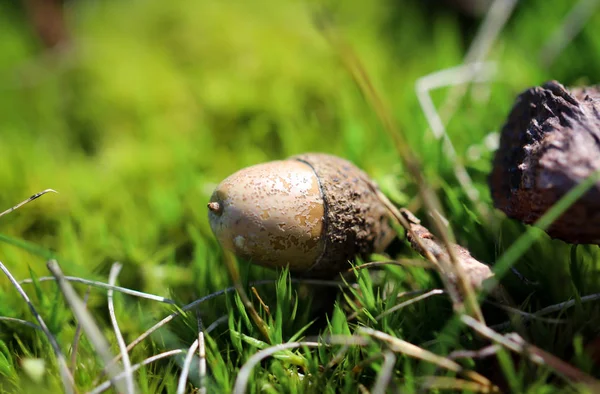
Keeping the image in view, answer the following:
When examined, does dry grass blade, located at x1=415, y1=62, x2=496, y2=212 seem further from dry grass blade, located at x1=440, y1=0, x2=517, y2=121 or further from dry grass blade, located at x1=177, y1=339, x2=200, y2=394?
dry grass blade, located at x1=177, y1=339, x2=200, y2=394

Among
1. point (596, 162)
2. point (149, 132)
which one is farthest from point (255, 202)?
point (149, 132)

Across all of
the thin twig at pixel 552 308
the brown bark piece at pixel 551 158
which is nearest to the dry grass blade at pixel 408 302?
the thin twig at pixel 552 308

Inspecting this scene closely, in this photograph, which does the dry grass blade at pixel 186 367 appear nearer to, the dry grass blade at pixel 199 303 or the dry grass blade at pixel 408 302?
the dry grass blade at pixel 199 303

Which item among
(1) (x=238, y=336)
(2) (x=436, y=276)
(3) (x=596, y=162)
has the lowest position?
(1) (x=238, y=336)

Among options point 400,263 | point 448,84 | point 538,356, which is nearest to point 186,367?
point 400,263

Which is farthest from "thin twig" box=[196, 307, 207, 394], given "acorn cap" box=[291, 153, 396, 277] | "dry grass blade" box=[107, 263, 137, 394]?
"acorn cap" box=[291, 153, 396, 277]

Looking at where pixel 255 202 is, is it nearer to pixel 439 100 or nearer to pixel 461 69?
pixel 439 100
